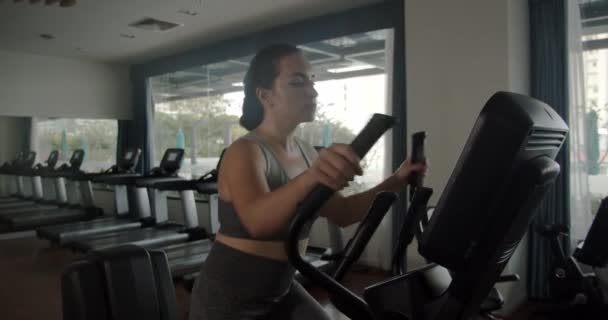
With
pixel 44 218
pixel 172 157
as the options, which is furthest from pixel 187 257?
pixel 44 218

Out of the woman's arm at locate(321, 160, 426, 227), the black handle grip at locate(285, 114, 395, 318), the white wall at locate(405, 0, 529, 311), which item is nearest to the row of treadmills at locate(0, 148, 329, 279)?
the white wall at locate(405, 0, 529, 311)

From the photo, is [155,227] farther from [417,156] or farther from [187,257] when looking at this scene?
[417,156]

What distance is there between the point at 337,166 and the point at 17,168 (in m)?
6.33

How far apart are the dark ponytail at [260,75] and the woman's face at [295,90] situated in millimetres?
14

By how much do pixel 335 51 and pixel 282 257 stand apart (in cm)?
382

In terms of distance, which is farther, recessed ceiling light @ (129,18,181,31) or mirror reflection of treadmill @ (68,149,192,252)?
recessed ceiling light @ (129,18,181,31)

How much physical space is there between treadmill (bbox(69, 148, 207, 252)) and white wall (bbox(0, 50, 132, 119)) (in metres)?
1.65

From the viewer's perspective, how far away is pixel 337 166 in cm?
58

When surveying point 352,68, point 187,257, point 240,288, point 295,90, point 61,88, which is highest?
point 61,88

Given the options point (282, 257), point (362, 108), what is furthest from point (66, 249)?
point (282, 257)

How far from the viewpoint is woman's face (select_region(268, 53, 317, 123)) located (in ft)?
3.04

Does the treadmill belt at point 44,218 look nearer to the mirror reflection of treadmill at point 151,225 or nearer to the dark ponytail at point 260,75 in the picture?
the mirror reflection of treadmill at point 151,225

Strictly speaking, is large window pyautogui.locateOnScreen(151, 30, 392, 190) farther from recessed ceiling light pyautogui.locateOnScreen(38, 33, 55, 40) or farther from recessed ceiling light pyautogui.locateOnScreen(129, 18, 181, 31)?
recessed ceiling light pyautogui.locateOnScreen(38, 33, 55, 40)

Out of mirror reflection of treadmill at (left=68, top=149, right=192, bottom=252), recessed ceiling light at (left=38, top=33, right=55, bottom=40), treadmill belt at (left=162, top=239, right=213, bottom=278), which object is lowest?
treadmill belt at (left=162, top=239, right=213, bottom=278)
